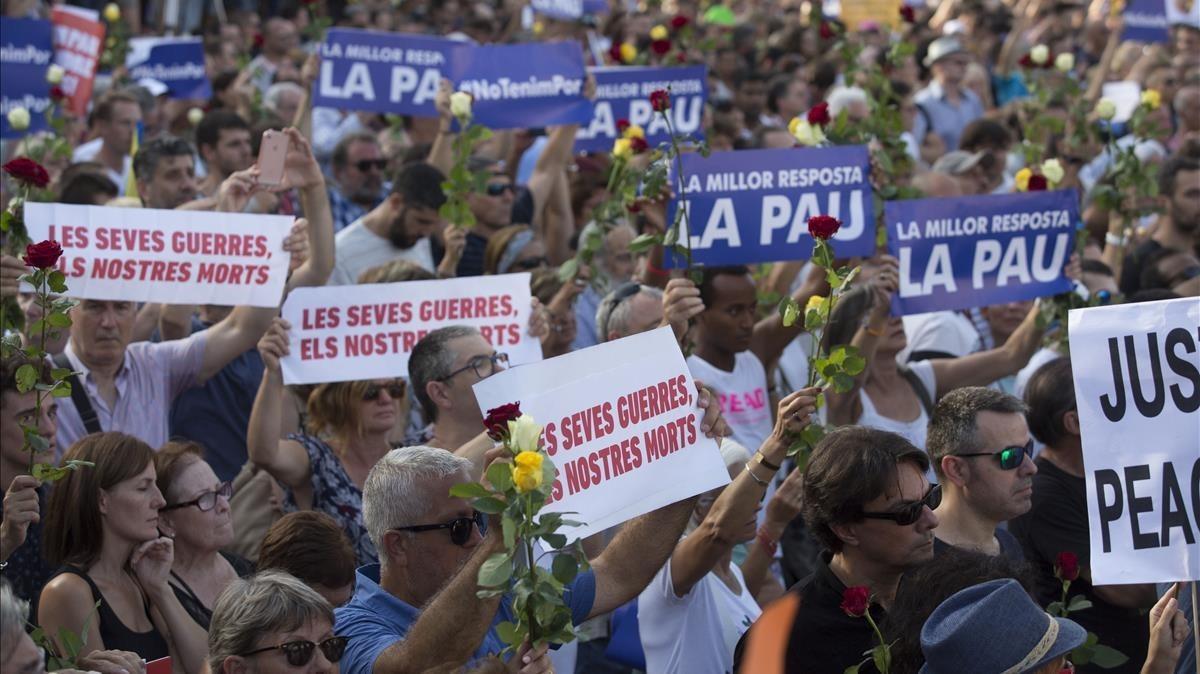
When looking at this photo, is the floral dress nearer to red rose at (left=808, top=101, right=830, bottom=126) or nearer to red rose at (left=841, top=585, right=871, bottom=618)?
red rose at (left=841, top=585, right=871, bottom=618)

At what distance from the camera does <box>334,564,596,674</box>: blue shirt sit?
13.1 ft

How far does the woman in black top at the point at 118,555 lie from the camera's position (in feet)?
15.1

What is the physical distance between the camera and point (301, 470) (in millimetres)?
5723

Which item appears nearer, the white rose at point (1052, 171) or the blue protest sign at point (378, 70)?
the white rose at point (1052, 171)

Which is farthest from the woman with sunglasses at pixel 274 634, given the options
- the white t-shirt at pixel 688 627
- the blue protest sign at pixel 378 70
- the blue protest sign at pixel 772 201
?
the blue protest sign at pixel 378 70

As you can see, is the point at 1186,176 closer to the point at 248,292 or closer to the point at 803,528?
the point at 803,528

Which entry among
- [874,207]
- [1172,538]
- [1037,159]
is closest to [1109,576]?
[1172,538]

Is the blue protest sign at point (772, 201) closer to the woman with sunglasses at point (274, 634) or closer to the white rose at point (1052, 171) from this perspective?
the white rose at point (1052, 171)

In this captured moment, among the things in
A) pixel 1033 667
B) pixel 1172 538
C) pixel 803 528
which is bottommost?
pixel 803 528

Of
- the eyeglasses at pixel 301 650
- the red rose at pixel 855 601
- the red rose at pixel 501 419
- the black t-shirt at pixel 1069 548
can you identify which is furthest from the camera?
the black t-shirt at pixel 1069 548

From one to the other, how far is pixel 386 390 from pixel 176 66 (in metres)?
7.48

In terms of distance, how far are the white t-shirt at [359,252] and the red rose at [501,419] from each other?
4.74 meters

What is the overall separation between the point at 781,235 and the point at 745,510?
2.53 meters

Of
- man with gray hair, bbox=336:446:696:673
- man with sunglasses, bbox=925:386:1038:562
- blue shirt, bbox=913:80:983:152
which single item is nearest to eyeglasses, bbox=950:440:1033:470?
man with sunglasses, bbox=925:386:1038:562
